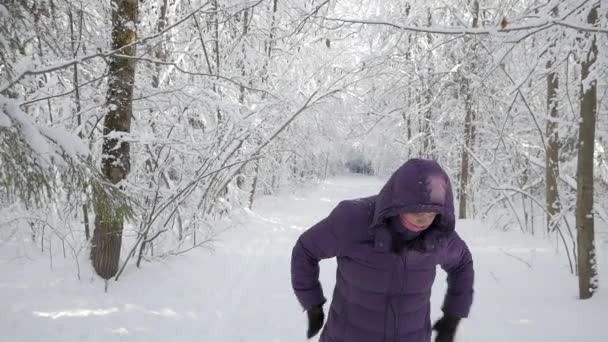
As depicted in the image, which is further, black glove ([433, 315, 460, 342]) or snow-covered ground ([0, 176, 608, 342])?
snow-covered ground ([0, 176, 608, 342])

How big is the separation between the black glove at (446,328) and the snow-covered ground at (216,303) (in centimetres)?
187

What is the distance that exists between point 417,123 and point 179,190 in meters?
11.3

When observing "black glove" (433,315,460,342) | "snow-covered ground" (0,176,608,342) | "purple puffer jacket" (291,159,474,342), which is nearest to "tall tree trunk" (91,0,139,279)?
"snow-covered ground" (0,176,608,342)

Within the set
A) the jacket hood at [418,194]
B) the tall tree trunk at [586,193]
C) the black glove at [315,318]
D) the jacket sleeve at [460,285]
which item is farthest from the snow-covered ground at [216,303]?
the jacket hood at [418,194]

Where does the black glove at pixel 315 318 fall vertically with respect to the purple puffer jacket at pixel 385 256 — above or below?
below

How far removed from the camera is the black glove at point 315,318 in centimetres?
229

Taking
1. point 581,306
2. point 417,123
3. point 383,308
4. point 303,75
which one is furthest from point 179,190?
point 417,123

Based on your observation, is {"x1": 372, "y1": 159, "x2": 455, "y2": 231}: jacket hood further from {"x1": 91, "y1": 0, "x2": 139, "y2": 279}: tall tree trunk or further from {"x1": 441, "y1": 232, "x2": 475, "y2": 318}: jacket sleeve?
{"x1": 91, "y1": 0, "x2": 139, "y2": 279}: tall tree trunk

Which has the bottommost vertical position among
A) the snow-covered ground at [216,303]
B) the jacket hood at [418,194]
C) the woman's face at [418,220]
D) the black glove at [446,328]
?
the snow-covered ground at [216,303]

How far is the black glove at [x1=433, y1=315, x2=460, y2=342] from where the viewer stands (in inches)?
89.4

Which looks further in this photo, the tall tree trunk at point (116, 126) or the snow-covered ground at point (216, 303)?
the tall tree trunk at point (116, 126)

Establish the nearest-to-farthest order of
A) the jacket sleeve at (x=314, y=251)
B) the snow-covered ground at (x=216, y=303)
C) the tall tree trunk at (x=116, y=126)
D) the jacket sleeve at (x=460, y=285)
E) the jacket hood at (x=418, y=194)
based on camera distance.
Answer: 1. the jacket hood at (x=418, y=194)
2. the jacket sleeve at (x=314, y=251)
3. the jacket sleeve at (x=460, y=285)
4. the snow-covered ground at (x=216, y=303)
5. the tall tree trunk at (x=116, y=126)

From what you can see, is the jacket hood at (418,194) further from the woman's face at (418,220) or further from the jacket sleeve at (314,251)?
the jacket sleeve at (314,251)

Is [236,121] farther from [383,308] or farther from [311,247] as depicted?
[383,308]
